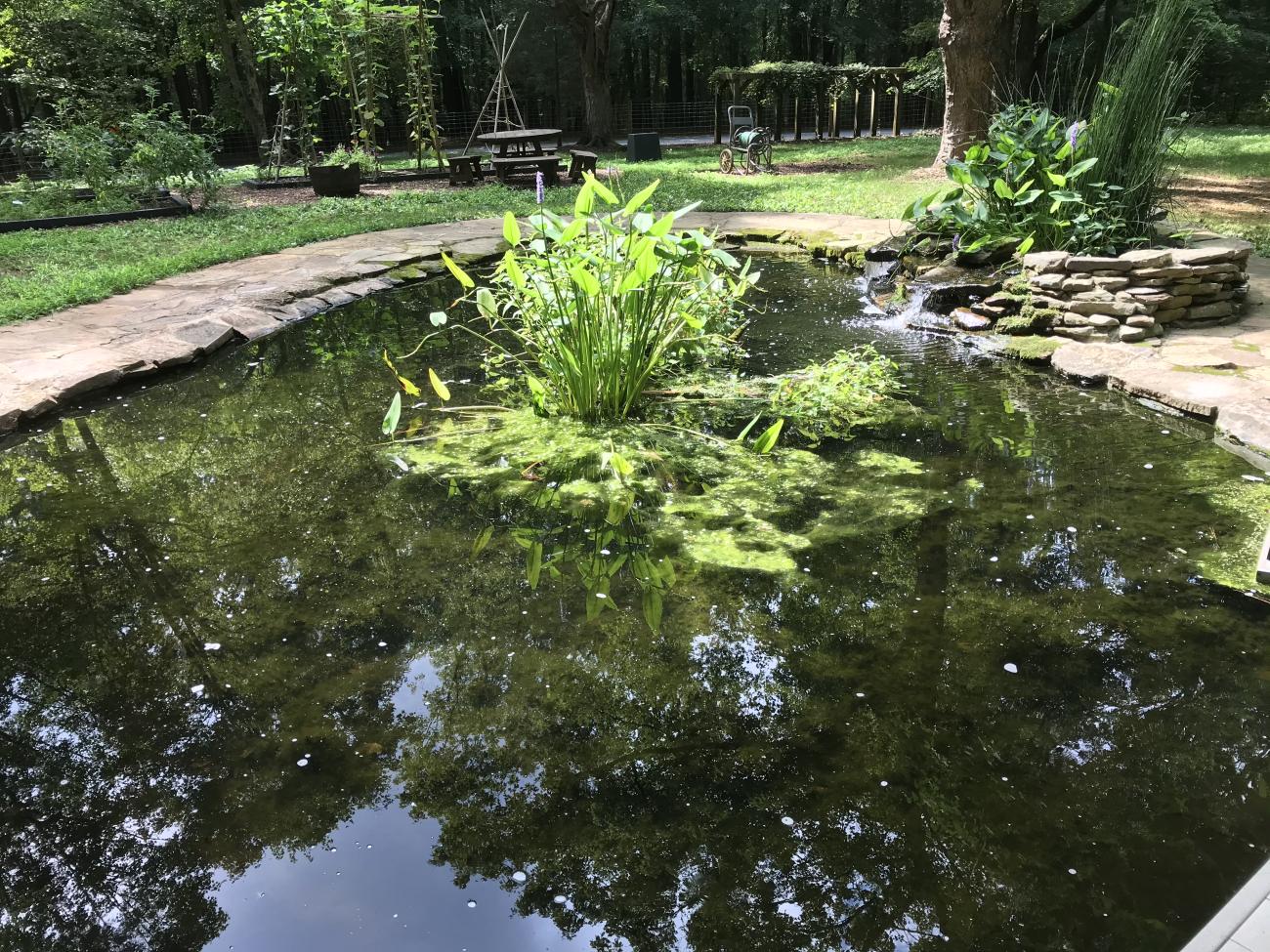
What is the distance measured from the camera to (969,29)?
27.1 feet

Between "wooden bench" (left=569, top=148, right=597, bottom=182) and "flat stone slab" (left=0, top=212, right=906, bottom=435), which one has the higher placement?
"wooden bench" (left=569, top=148, right=597, bottom=182)

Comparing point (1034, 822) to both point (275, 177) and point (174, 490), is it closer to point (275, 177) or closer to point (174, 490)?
point (174, 490)

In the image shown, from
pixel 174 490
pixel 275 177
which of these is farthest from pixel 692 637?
pixel 275 177

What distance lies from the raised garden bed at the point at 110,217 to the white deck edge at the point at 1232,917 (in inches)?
351

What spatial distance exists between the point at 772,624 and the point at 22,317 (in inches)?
176

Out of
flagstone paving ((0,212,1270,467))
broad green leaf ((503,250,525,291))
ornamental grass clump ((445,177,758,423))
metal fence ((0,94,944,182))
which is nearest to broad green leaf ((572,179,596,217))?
ornamental grass clump ((445,177,758,423))

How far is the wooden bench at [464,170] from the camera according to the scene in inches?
402

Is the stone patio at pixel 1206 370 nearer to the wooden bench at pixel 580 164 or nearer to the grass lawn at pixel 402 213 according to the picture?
the grass lawn at pixel 402 213

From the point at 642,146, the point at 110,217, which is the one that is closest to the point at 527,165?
the point at 642,146

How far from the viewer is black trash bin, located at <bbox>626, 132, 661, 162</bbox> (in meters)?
13.0

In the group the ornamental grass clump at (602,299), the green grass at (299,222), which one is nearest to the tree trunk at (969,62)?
the green grass at (299,222)

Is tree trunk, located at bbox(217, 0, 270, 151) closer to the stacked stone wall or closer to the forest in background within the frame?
the forest in background

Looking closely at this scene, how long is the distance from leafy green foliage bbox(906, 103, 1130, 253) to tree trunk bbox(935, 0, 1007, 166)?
3.57 m

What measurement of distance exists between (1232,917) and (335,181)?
9960 millimetres
